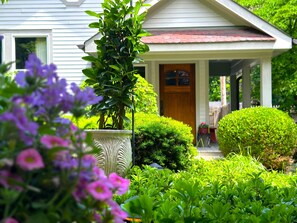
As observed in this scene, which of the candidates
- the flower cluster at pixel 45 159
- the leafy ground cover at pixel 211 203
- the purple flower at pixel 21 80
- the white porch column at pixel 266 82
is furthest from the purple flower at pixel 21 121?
the white porch column at pixel 266 82

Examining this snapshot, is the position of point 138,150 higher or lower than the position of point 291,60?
lower

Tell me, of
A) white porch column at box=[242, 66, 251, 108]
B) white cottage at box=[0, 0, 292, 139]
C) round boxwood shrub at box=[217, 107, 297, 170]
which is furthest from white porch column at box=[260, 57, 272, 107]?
white porch column at box=[242, 66, 251, 108]

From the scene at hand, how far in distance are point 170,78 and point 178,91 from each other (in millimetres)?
453

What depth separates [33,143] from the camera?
110 cm

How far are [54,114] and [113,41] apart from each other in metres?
5.09

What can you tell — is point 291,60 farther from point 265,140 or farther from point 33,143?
point 33,143

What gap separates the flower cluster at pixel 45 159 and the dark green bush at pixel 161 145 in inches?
246

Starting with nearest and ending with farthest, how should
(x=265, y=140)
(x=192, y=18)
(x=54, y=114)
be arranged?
(x=54, y=114)
(x=265, y=140)
(x=192, y=18)

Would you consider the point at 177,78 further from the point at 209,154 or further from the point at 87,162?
the point at 87,162

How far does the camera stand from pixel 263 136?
9609mm

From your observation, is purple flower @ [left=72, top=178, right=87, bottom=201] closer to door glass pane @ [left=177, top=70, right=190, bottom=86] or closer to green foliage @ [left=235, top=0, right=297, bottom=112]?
door glass pane @ [left=177, top=70, right=190, bottom=86]

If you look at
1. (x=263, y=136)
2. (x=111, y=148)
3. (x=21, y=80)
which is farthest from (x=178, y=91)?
(x=21, y=80)

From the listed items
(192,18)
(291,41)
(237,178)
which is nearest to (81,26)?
(192,18)

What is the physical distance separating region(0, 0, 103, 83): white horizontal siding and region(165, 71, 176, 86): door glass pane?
2598 millimetres
